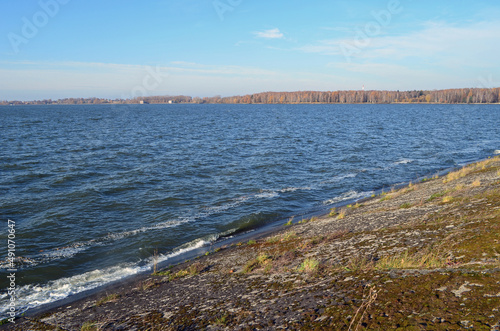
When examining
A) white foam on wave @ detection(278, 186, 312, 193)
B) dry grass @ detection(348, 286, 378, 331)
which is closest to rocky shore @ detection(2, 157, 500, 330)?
dry grass @ detection(348, 286, 378, 331)

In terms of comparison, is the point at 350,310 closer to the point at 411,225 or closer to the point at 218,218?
Result: the point at 411,225

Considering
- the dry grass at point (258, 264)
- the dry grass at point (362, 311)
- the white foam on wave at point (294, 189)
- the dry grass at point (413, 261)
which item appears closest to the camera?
the dry grass at point (362, 311)

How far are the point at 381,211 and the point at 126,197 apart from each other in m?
16.7

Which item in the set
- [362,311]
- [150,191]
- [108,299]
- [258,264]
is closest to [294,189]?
[150,191]

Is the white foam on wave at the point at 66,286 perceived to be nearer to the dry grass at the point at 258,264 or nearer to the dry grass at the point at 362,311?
the dry grass at the point at 258,264

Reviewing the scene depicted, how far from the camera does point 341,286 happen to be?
676cm

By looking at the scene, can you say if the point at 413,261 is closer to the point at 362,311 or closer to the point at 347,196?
the point at 362,311

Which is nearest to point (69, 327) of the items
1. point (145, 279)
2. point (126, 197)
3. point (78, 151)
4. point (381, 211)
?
point (145, 279)

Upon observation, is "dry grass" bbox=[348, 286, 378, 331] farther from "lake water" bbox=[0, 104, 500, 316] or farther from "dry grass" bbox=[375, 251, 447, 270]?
"lake water" bbox=[0, 104, 500, 316]

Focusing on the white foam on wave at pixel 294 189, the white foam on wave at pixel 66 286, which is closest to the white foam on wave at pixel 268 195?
the white foam on wave at pixel 294 189

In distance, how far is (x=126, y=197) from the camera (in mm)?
22688

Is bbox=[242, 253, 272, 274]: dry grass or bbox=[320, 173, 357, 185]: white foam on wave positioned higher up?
bbox=[242, 253, 272, 274]: dry grass

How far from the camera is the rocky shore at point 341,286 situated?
5.29 m

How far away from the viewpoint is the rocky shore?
5.29 m
